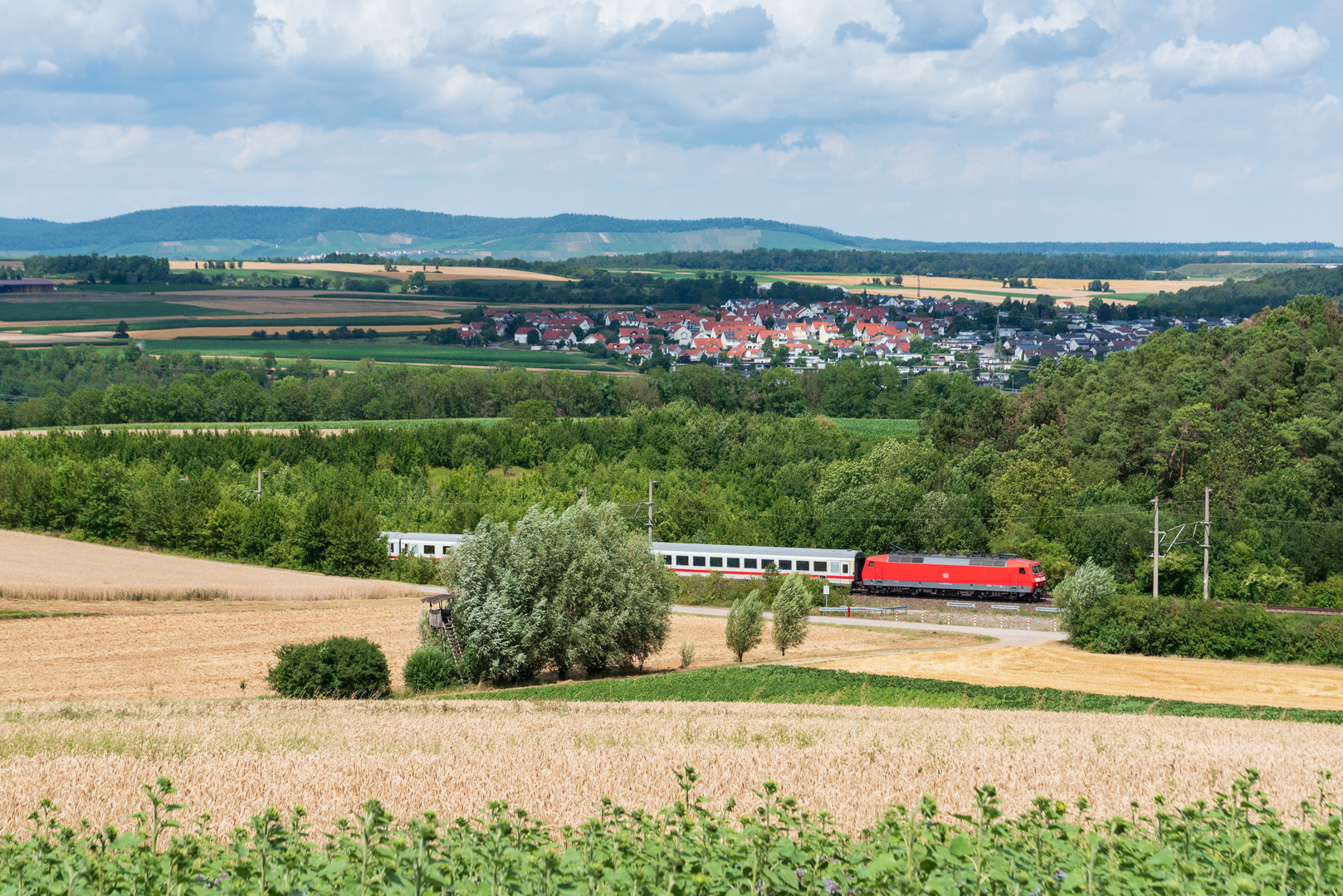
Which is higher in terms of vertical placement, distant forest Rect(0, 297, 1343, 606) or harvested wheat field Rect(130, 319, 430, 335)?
harvested wheat field Rect(130, 319, 430, 335)

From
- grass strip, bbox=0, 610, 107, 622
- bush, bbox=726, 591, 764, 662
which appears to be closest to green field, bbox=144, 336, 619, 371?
grass strip, bbox=0, 610, 107, 622

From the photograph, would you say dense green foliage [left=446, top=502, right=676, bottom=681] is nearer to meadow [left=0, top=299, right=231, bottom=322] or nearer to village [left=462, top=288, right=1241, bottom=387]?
village [left=462, top=288, right=1241, bottom=387]

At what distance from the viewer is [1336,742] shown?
1923 centimetres

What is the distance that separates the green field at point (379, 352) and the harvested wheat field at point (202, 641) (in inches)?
4157

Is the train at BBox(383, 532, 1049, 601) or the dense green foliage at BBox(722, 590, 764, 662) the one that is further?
the train at BBox(383, 532, 1049, 601)

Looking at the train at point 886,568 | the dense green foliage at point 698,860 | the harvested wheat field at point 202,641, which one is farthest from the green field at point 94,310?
the dense green foliage at point 698,860

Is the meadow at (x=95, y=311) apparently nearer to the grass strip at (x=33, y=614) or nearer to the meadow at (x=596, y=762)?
the grass strip at (x=33, y=614)

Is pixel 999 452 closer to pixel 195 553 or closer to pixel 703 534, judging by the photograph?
pixel 703 534

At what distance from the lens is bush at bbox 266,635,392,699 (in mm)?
29594

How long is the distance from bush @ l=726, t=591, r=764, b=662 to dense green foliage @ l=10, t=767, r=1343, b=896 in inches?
1194

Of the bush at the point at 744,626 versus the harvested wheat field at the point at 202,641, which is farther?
the bush at the point at 744,626

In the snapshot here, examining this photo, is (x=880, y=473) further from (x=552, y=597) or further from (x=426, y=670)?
(x=426, y=670)

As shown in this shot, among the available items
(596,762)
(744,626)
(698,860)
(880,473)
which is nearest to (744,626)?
(744,626)

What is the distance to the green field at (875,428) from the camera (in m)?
105
